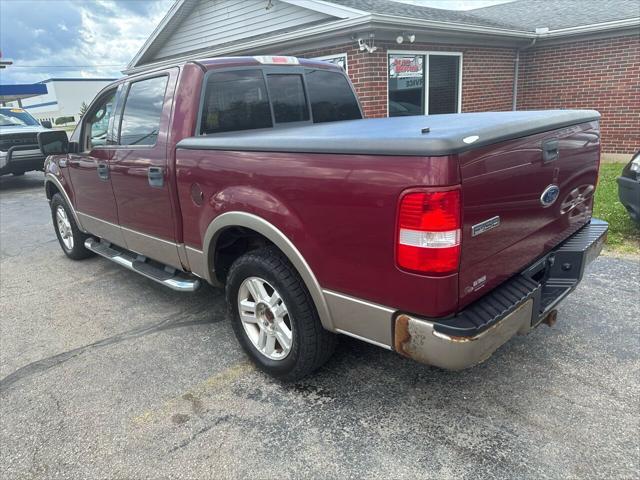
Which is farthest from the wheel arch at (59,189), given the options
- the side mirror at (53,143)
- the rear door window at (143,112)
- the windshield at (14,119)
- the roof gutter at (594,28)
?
the roof gutter at (594,28)

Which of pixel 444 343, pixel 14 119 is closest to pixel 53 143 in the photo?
pixel 444 343

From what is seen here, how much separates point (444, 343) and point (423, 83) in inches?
331

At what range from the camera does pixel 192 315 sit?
4055 millimetres

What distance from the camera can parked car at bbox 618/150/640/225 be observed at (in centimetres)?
485

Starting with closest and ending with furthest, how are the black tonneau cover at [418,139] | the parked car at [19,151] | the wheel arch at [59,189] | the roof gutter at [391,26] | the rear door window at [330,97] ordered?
the black tonneau cover at [418,139] → the rear door window at [330,97] → the wheel arch at [59,189] → the roof gutter at [391,26] → the parked car at [19,151]

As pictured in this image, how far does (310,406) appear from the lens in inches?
108

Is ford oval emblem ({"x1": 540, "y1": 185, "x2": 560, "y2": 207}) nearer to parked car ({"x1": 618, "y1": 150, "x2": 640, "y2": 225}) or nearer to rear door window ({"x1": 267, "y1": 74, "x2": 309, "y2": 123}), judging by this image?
rear door window ({"x1": 267, "y1": 74, "x2": 309, "y2": 123})

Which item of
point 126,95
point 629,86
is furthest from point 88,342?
point 629,86

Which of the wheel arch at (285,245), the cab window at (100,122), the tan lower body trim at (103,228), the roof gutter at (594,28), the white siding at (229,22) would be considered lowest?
the tan lower body trim at (103,228)

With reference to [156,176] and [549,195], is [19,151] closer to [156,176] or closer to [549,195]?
[156,176]

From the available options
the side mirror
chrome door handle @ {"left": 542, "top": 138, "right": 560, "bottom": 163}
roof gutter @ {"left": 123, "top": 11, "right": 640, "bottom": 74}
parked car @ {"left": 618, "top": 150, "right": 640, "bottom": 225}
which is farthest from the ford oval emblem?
roof gutter @ {"left": 123, "top": 11, "right": 640, "bottom": 74}

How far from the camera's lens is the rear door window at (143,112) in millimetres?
3529

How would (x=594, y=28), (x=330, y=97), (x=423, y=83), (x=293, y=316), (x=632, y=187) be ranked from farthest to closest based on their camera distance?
1. (x=594, y=28)
2. (x=423, y=83)
3. (x=632, y=187)
4. (x=330, y=97)
5. (x=293, y=316)

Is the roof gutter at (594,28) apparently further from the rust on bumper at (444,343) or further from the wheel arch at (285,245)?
the wheel arch at (285,245)
